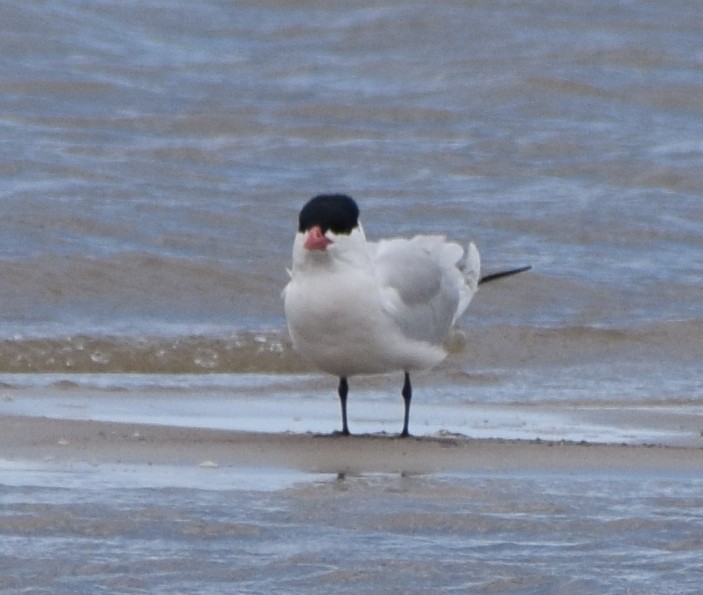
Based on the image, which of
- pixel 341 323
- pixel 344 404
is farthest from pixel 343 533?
pixel 344 404

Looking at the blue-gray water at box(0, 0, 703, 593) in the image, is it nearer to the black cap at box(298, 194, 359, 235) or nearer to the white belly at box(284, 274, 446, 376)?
the white belly at box(284, 274, 446, 376)

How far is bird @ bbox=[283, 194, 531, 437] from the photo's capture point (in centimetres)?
632

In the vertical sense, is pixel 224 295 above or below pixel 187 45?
below

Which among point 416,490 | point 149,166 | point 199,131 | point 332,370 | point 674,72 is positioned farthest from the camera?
point 674,72

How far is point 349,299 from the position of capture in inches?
249

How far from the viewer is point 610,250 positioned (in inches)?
477

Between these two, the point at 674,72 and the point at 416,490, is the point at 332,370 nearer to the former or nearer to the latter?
the point at 416,490

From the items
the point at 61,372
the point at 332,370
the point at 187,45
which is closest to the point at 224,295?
the point at 61,372

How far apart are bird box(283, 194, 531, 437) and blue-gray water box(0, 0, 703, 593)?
44.7 inches

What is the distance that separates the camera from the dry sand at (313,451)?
5695 mm

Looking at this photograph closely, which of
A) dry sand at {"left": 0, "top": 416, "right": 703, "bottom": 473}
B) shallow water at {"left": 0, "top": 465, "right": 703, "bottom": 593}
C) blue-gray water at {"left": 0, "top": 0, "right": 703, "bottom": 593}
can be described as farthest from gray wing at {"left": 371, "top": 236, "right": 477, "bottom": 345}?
shallow water at {"left": 0, "top": 465, "right": 703, "bottom": 593}

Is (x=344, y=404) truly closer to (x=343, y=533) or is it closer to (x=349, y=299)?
(x=349, y=299)

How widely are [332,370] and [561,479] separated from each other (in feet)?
4.48

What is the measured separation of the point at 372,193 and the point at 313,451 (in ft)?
25.1
